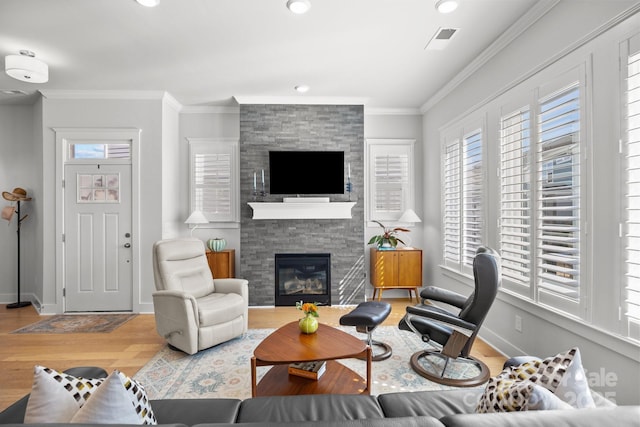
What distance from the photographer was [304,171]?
4.28 m

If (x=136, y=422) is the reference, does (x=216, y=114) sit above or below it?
above

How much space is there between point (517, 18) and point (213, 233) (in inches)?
169

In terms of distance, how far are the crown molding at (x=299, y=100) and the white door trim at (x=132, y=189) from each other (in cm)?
148

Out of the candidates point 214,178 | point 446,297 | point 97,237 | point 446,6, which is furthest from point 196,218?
point 446,6

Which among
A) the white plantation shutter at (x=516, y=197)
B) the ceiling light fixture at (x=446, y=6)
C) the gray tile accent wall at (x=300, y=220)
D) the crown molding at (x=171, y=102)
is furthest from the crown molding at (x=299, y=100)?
the white plantation shutter at (x=516, y=197)

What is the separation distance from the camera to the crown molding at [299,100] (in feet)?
14.0

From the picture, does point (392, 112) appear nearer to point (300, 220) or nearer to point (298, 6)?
point (300, 220)

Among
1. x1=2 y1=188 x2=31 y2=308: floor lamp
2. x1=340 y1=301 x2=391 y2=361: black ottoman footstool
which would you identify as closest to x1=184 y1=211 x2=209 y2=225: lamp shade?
x1=2 y1=188 x2=31 y2=308: floor lamp

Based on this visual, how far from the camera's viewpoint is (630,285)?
1757mm

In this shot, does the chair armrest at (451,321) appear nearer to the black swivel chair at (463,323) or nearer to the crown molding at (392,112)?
the black swivel chair at (463,323)

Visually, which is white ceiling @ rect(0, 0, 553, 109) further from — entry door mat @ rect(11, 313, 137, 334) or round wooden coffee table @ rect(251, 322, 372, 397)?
entry door mat @ rect(11, 313, 137, 334)

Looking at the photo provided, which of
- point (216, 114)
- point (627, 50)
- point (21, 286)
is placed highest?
point (216, 114)

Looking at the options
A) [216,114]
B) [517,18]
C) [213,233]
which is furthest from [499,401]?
[216,114]

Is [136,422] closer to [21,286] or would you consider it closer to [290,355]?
[290,355]
